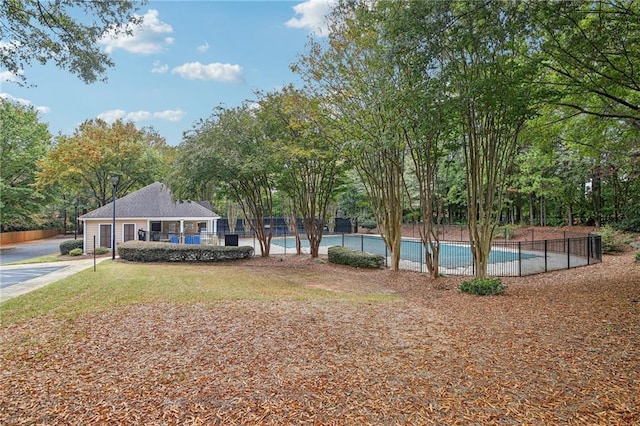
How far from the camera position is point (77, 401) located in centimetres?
282

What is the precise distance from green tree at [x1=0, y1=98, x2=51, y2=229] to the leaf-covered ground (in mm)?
21512

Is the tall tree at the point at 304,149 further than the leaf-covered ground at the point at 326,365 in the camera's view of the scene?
Yes

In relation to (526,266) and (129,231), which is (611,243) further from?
(129,231)

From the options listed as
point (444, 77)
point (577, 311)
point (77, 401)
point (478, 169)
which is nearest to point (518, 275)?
point (478, 169)

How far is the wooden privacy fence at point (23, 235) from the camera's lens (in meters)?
25.5

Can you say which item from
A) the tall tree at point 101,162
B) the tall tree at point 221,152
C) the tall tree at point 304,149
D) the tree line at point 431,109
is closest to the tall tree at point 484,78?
the tree line at point 431,109

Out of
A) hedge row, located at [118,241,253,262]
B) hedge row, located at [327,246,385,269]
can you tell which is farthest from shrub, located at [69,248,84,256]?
hedge row, located at [327,246,385,269]

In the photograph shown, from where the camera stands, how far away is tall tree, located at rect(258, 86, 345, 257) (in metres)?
11.6

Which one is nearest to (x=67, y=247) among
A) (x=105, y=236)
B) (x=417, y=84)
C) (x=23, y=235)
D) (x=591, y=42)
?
(x=105, y=236)

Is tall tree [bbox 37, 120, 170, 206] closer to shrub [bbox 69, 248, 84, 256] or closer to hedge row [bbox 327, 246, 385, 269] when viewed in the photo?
shrub [bbox 69, 248, 84, 256]

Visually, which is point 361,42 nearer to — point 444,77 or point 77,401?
point 444,77

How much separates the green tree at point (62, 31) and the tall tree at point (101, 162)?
759 inches

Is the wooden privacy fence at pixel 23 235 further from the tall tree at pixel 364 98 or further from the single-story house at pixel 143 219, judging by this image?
the tall tree at pixel 364 98

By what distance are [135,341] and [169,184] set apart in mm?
10188
